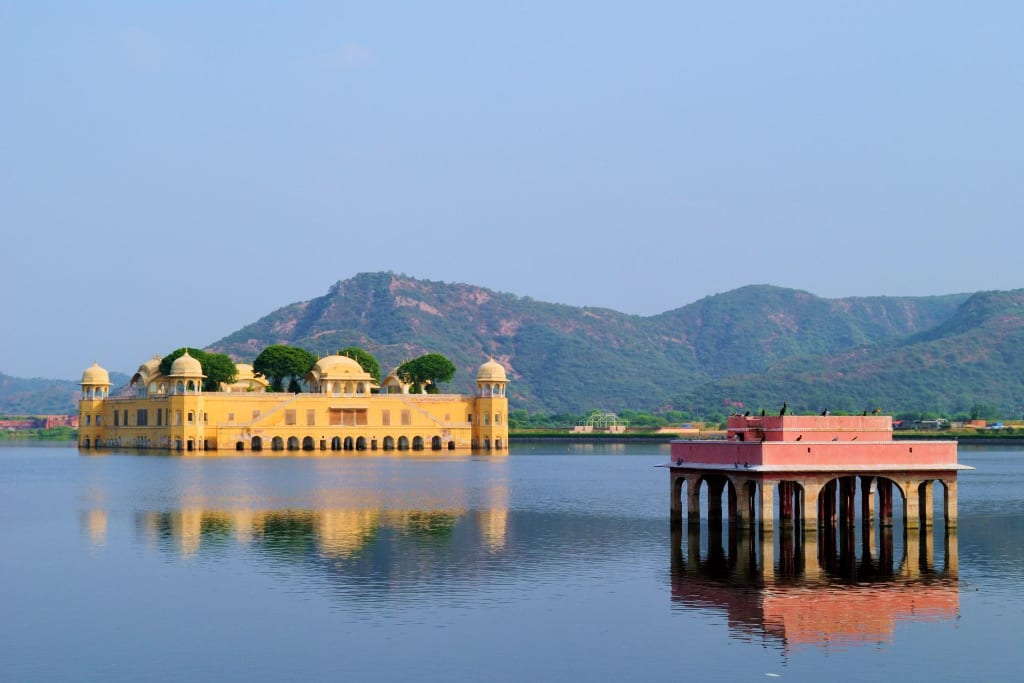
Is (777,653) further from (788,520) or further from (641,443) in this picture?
(641,443)

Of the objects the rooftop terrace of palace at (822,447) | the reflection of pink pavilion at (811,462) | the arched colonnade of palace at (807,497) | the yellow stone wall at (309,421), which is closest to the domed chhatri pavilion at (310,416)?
the yellow stone wall at (309,421)

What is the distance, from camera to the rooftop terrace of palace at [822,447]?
131ft

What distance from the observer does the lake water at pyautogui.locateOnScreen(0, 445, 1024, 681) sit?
26141 mm

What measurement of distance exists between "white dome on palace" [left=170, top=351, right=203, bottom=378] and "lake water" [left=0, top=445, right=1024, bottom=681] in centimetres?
7119

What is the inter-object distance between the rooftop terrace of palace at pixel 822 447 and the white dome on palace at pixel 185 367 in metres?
92.8

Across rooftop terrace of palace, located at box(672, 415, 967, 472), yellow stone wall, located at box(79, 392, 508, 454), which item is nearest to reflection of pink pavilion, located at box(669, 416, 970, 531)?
rooftop terrace of palace, located at box(672, 415, 967, 472)

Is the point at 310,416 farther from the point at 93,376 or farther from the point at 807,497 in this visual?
the point at 807,497

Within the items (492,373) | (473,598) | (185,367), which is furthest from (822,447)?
(492,373)

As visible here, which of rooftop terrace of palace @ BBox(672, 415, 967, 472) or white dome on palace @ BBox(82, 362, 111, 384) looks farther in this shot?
white dome on palace @ BBox(82, 362, 111, 384)

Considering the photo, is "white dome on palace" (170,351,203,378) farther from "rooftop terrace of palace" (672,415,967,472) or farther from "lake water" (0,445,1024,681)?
"rooftop terrace of palace" (672,415,967,472)

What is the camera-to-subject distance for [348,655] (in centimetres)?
2656

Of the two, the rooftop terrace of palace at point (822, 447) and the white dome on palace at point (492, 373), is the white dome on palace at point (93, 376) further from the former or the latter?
the rooftop terrace of palace at point (822, 447)

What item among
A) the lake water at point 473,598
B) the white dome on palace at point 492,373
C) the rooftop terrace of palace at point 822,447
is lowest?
the lake water at point 473,598

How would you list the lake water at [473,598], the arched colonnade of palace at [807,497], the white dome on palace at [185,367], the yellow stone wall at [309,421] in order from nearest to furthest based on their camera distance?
the lake water at [473,598], the arched colonnade of palace at [807,497], the yellow stone wall at [309,421], the white dome on palace at [185,367]
